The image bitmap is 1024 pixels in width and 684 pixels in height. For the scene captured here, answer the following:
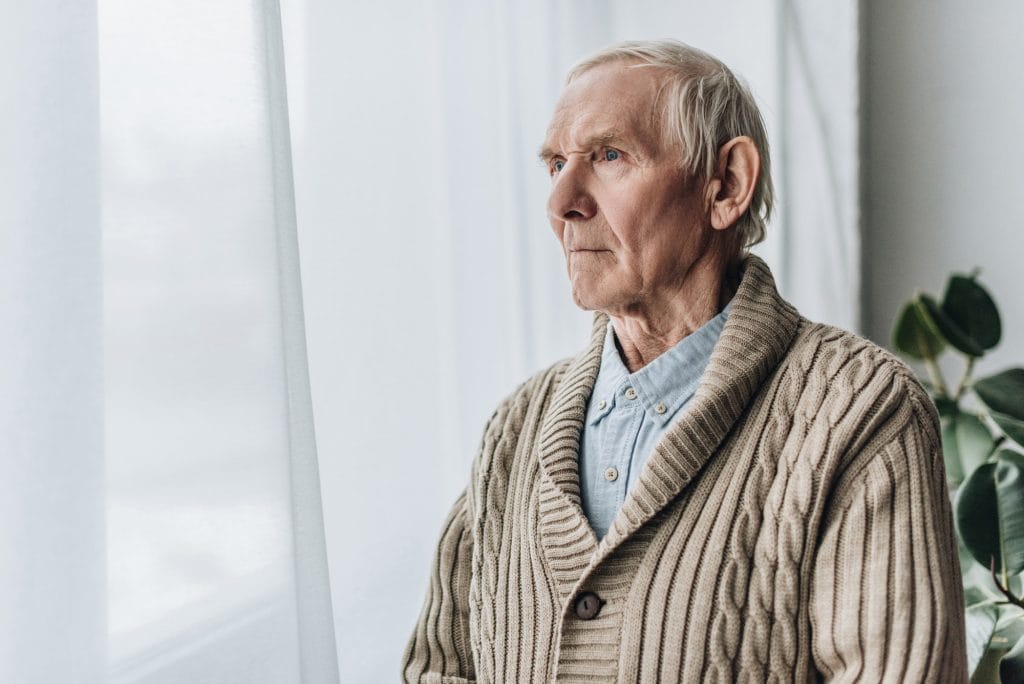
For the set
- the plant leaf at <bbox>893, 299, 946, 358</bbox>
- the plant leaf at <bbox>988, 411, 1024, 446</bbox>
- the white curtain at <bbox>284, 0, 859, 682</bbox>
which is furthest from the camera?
the plant leaf at <bbox>893, 299, 946, 358</bbox>

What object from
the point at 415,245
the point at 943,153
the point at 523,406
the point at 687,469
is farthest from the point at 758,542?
the point at 943,153

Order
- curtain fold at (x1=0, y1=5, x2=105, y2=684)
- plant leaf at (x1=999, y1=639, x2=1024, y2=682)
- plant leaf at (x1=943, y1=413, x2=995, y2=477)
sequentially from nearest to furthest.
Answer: curtain fold at (x1=0, y1=5, x2=105, y2=684), plant leaf at (x1=999, y1=639, x2=1024, y2=682), plant leaf at (x1=943, y1=413, x2=995, y2=477)

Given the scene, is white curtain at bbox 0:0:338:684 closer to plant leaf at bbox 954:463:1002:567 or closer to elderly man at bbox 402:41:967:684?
elderly man at bbox 402:41:967:684

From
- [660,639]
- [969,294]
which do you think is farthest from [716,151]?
[969,294]

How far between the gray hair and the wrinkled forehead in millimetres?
11

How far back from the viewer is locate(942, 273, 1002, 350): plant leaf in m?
1.96

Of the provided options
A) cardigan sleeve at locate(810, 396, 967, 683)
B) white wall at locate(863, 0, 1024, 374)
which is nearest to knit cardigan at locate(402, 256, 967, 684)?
cardigan sleeve at locate(810, 396, 967, 683)

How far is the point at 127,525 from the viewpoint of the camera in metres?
0.99

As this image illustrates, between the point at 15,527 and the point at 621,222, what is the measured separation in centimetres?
69

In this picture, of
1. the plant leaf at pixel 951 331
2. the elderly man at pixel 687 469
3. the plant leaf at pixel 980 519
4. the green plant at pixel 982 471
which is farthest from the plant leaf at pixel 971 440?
the elderly man at pixel 687 469

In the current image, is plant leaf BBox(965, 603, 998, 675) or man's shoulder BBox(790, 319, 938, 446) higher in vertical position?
man's shoulder BBox(790, 319, 938, 446)

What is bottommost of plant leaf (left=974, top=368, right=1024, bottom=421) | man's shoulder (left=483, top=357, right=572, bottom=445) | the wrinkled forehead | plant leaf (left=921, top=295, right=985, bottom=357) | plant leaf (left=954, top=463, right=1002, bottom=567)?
plant leaf (left=954, top=463, right=1002, bottom=567)

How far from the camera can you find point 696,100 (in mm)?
1085

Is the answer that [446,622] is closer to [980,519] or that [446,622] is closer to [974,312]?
[980,519]
